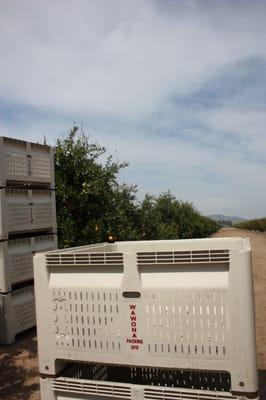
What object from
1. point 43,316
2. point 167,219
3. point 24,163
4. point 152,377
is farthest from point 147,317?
point 167,219

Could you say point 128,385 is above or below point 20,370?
above

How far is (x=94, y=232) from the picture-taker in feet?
25.3

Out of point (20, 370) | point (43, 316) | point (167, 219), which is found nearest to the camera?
point (43, 316)

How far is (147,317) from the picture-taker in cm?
214

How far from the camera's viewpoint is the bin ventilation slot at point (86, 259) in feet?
7.30

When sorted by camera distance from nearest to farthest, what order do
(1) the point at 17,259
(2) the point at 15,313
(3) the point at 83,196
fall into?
(2) the point at 15,313 → (1) the point at 17,259 → (3) the point at 83,196

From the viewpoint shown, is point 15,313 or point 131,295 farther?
point 15,313

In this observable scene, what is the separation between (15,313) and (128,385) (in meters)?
3.48

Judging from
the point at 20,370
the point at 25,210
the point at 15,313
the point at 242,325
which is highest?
the point at 25,210

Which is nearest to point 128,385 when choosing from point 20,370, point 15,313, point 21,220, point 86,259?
point 86,259

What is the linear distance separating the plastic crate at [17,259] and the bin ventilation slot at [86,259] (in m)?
3.05

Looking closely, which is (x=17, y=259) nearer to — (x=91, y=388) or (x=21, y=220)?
(x=21, y=220)

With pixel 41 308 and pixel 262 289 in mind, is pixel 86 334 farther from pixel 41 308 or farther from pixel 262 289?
pixel 262 289

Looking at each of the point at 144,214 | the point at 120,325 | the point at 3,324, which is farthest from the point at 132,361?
the point at 144,214
